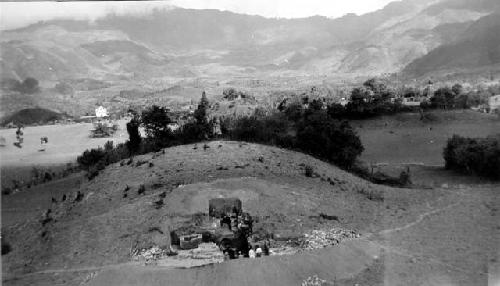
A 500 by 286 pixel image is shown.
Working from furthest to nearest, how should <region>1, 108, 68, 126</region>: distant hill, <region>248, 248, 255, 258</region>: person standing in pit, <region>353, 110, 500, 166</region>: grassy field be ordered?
<region>1, 108, 68, 126</region>: distant hill
<region>353, 110, 500, 166</region>: grassy field
<region>248, 248, 255, 258</region>: person standing in pit

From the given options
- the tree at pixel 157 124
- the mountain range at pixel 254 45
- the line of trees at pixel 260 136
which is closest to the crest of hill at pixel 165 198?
the line of trees at pixel 260 136

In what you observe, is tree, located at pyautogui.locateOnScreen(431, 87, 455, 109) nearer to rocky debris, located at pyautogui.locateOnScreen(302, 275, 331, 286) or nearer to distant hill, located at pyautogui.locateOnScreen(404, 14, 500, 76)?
rocky debris, located at pyautogui.locateOnScreen(302, 275, 331, 286)

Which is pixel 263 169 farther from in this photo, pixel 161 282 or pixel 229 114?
pixel 229 114

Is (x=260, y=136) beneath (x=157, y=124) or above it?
beneath

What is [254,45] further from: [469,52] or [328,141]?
[469,52]

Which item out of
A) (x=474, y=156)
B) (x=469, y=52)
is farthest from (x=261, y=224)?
(x=469, y=52)

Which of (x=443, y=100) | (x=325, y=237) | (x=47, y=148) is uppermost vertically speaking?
(x=443, y=100)

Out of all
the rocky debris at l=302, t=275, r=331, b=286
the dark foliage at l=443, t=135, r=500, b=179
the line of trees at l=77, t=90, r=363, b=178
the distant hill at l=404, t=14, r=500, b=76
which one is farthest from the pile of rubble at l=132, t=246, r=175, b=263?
the distant hill at l=404, t=14, r=500, b=76

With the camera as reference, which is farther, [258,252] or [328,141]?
[328,141]
